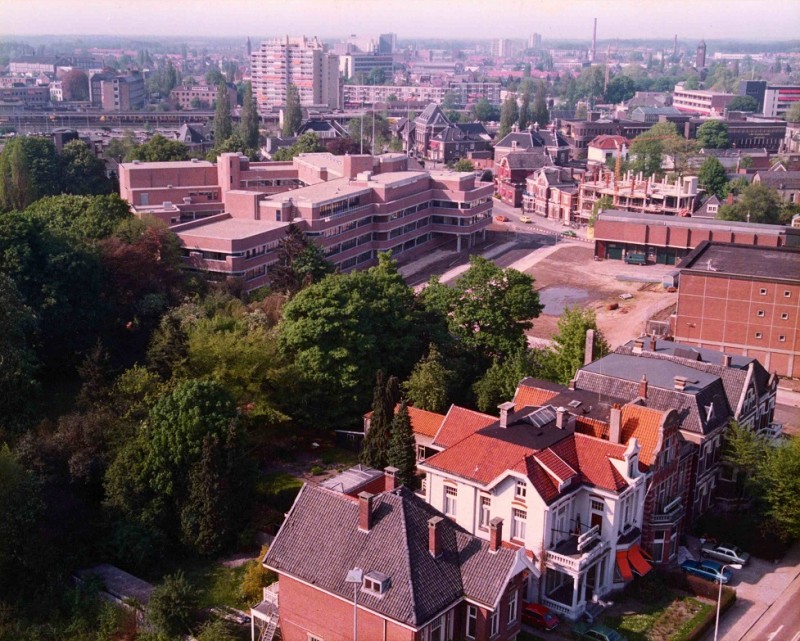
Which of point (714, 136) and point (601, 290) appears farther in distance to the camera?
point (714, 136)

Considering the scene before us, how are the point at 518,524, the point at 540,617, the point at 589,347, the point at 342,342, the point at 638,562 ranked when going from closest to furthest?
the point at 540,617
the point at 518,524
the point at 638,562
the point at 589,347
the point at 342,342

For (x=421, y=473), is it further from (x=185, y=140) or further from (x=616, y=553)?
(x=185, y=140)

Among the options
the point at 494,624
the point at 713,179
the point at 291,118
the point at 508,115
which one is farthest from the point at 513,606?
the point at 508,115

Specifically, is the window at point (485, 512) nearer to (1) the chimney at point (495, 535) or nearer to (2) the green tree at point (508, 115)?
(1) the chimney at point (495, 535)

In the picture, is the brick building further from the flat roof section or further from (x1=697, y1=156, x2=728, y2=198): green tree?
(x1=697, y1=156, x2=728, y2=198): green tree

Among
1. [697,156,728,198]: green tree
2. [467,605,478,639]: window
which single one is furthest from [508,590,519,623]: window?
[697,156,728,198]: green tree

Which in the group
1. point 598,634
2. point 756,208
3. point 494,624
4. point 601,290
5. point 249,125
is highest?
point 249,125

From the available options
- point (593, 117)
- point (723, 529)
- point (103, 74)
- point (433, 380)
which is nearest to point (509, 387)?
point (433, 380)

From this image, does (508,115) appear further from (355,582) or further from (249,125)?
(355,582)
